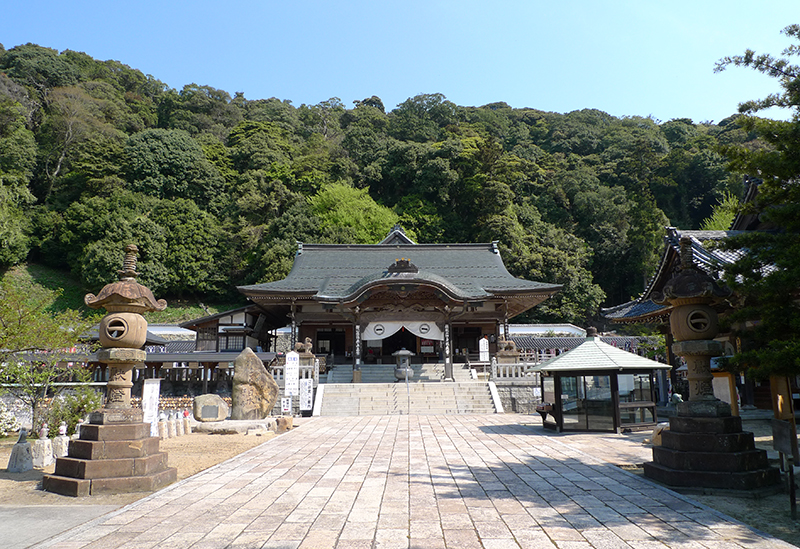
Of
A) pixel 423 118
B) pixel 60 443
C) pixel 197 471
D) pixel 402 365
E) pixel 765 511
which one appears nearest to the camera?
pixel 765 511

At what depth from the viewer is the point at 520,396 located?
16.8 metres

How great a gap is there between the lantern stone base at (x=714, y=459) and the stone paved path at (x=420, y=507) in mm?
371

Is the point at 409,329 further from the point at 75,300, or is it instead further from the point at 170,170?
the point at 170,170

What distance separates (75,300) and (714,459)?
4345 cm

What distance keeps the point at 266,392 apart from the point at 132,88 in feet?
208

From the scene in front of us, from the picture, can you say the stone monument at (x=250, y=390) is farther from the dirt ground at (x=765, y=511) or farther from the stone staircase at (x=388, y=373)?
the dirt ground at (x=765, y=511)

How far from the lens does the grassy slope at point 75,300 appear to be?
37.1 m

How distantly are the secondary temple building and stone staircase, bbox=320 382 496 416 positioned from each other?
175 cm

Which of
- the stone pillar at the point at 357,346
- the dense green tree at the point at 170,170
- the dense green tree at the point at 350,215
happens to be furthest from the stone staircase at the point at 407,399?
the dense green tree at the point at 170,170

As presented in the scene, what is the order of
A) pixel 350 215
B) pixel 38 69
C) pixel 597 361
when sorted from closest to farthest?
pixel 597 361 → pixel 350 215 → pixel 38 69

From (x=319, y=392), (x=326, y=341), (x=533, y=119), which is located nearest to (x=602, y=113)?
(x=533, y=119)

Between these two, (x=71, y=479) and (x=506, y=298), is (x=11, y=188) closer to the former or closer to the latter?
(x=506, y=298)

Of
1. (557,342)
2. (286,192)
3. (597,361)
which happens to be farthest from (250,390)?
(286,192)

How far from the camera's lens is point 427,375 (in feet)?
66.3
